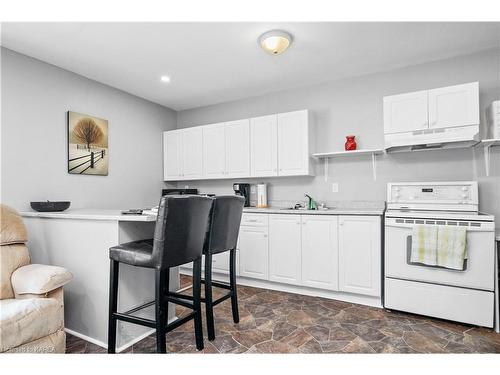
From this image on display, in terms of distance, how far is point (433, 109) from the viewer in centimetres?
287

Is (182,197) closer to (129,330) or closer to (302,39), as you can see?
(129,330)

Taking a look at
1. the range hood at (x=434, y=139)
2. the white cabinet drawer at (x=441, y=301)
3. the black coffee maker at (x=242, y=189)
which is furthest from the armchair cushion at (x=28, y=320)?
the range hood at (x=434, y=139)

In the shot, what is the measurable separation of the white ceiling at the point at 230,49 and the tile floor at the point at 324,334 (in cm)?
258

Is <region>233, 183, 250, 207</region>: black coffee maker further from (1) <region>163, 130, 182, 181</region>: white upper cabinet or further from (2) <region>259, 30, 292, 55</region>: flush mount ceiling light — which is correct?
(2) <region>259, 30, 292, 55</region>: flush mount ceiling light

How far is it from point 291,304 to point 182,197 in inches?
75.4

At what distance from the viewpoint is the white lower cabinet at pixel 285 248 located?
336 centimetres

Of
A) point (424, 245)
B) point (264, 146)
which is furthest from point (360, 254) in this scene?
point (264, 146)

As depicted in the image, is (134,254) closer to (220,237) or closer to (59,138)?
(220,237)

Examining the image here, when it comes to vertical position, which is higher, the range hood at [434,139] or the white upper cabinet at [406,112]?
the white upper cabinet at [406,112]

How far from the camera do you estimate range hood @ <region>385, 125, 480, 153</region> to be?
2.72 metres

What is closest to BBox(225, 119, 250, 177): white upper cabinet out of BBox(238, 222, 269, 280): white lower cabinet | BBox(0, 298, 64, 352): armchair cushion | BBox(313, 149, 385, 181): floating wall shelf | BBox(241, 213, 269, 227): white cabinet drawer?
BBox(241, 213, 269, 227): white cabinet drawer

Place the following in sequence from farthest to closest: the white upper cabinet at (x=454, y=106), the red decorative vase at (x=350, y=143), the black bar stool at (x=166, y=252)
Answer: the red decorative vase at (x=350, y=143) < the white upper cabinet at (x=454, y=106) < the black bar stool at (x=166, y=252)

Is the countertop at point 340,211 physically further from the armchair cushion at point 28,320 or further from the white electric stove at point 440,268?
the armchair cushion at point 28,320

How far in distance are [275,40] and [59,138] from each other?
8.30 feet
